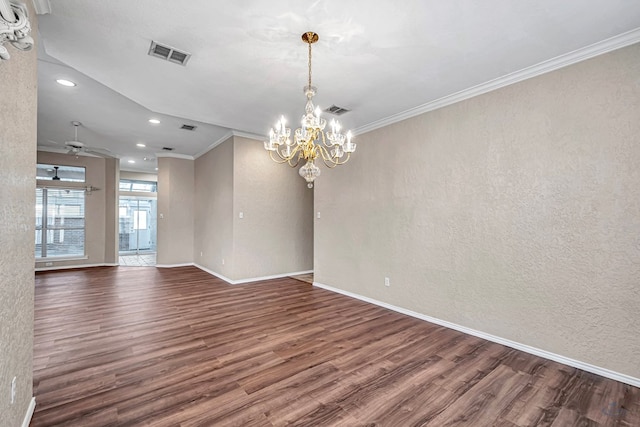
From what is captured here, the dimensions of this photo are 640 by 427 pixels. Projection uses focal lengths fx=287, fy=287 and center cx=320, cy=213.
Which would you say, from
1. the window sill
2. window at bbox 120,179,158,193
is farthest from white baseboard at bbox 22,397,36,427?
window at bbox 120,179,158,193

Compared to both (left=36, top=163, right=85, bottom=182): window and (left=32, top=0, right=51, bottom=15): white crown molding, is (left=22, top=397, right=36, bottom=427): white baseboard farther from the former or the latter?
(left=36, top=163, right=85, bottom=182): window

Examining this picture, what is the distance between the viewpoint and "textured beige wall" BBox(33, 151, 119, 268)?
718 centimetres

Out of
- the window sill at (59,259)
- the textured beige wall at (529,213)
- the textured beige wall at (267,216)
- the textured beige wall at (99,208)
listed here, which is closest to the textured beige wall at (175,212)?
the textured beige wall at (99,208)

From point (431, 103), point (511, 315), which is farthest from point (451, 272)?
point (431, 103)

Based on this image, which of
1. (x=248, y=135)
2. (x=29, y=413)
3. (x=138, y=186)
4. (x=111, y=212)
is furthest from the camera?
(x=138, y=186)

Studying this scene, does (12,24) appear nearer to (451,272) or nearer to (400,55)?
(400,55)

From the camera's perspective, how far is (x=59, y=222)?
7020mm

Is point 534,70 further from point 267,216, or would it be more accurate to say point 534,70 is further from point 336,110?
point 267,216

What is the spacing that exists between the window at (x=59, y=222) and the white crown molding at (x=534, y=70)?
7881mm

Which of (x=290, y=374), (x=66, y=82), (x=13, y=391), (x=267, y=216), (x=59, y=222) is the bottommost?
(x=290, y=374)

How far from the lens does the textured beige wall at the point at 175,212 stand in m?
7.15

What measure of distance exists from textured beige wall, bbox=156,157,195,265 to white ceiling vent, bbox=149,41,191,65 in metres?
5.08

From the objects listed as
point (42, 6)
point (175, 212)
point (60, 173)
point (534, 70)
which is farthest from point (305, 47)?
point (60, 173)

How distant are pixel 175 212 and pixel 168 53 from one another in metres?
5.34
